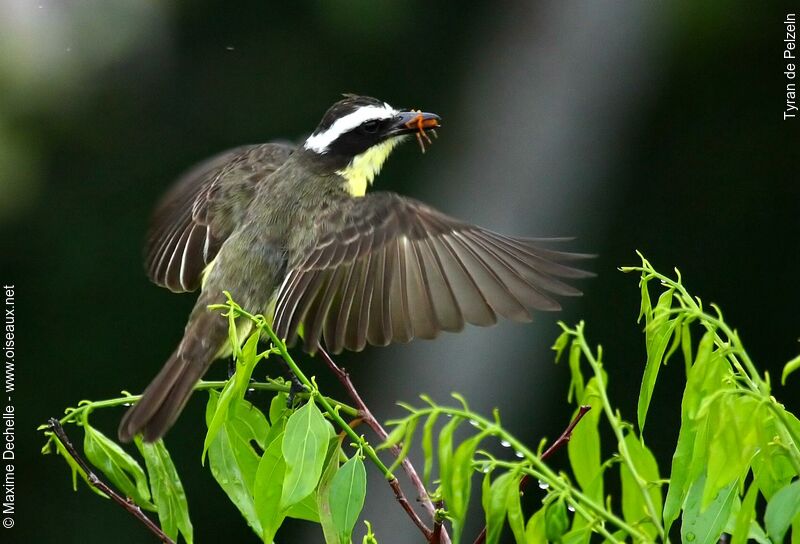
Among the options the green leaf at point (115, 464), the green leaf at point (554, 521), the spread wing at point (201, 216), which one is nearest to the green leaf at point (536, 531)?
the green leaf at point (554, 521)

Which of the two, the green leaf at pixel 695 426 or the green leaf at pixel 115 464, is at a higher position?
the green leaf at pixel 695 426

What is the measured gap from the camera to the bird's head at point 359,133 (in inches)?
136

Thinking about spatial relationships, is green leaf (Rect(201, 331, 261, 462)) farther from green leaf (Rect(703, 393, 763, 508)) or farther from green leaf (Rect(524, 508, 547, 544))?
green leaf (Rect(703, 393, 763, 508))

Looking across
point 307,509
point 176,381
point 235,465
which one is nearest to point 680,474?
point 307,509

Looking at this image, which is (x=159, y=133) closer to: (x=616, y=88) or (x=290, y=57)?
(x=290, y=57)

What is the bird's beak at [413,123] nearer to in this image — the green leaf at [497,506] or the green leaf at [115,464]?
the green leaf at [115,464]

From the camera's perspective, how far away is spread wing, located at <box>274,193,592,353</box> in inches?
107

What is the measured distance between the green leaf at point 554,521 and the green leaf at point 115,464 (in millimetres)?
728

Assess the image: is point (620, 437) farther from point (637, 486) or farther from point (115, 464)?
point (115, 464)

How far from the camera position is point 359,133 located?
3504 mm

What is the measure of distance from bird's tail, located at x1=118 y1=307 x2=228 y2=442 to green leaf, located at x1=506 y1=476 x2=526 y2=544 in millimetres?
820

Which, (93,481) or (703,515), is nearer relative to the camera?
(703,515)

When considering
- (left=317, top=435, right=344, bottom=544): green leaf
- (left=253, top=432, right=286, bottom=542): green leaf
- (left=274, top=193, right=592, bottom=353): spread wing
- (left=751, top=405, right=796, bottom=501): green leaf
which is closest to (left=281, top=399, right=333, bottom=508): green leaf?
(left=253, top=432, right=286, bottom=542): green leaf

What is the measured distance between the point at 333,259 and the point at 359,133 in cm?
70
